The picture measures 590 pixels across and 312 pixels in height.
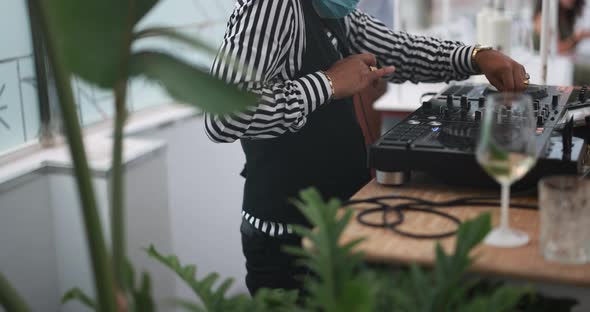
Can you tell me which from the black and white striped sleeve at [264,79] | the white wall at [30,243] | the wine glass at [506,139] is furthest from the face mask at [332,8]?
the white wall at [30,243]

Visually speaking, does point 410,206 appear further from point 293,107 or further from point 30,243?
point 30,243

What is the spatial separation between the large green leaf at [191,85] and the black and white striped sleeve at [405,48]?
3.63 feet

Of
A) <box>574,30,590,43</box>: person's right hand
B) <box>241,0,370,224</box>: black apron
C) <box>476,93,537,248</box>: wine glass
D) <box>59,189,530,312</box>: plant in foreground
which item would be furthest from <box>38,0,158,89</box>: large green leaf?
<box>574,30,590,43</box>: person's right hand

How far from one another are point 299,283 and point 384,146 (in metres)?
0.42

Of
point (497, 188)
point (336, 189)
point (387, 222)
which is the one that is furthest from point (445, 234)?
point (336, 189)

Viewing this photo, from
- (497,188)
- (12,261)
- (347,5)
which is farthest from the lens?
(12,261)

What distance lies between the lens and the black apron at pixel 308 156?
1.52m

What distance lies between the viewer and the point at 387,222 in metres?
1.12

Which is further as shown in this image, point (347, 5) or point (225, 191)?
point (225, 191)

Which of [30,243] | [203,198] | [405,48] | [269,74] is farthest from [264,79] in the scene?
[203,198]

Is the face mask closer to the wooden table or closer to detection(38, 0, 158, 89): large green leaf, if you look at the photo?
the wooden table

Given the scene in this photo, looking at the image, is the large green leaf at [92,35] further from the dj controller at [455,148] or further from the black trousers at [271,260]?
the black trousers at [271,260]

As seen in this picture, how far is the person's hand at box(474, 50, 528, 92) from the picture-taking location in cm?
162

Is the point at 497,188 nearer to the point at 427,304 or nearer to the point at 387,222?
the point at 387,222
